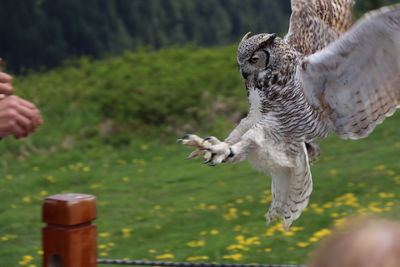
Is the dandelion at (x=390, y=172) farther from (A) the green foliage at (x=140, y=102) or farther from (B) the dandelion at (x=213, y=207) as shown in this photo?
(A) the green foliage at (x=140, y=102)

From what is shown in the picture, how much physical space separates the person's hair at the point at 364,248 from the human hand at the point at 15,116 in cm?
147

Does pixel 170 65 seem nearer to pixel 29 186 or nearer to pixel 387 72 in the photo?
pixel 29 186

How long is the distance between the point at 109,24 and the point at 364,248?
12.8 metres

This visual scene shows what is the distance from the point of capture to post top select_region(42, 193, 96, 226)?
5.89 feet

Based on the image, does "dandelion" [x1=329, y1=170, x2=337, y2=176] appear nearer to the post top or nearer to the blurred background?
the blurred background

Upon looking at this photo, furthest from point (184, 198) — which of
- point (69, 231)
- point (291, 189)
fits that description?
point (69, 231)

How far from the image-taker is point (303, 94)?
2.52 metres

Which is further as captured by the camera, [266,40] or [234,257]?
[234,257]

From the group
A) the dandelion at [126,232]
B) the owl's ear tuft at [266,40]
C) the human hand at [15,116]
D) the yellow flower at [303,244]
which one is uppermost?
the owl's ear tuft at [266,40]

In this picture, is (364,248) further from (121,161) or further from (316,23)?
(121,161)

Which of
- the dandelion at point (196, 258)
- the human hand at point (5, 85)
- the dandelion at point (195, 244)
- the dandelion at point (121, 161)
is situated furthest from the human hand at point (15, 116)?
the dandelion at point (121, 161)

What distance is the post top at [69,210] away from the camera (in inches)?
70.6

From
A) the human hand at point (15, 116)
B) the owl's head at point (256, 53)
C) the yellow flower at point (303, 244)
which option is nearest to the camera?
the human hand at point (15, 116)

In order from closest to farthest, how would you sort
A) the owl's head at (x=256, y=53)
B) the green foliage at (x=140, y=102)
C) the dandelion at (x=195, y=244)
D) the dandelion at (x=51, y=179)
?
the owl's head at (x=256, y=53), the dandelion at (x=195, y=244), the dandelion at (x=51, y=179), the green foliage at (x=140, y=102)
